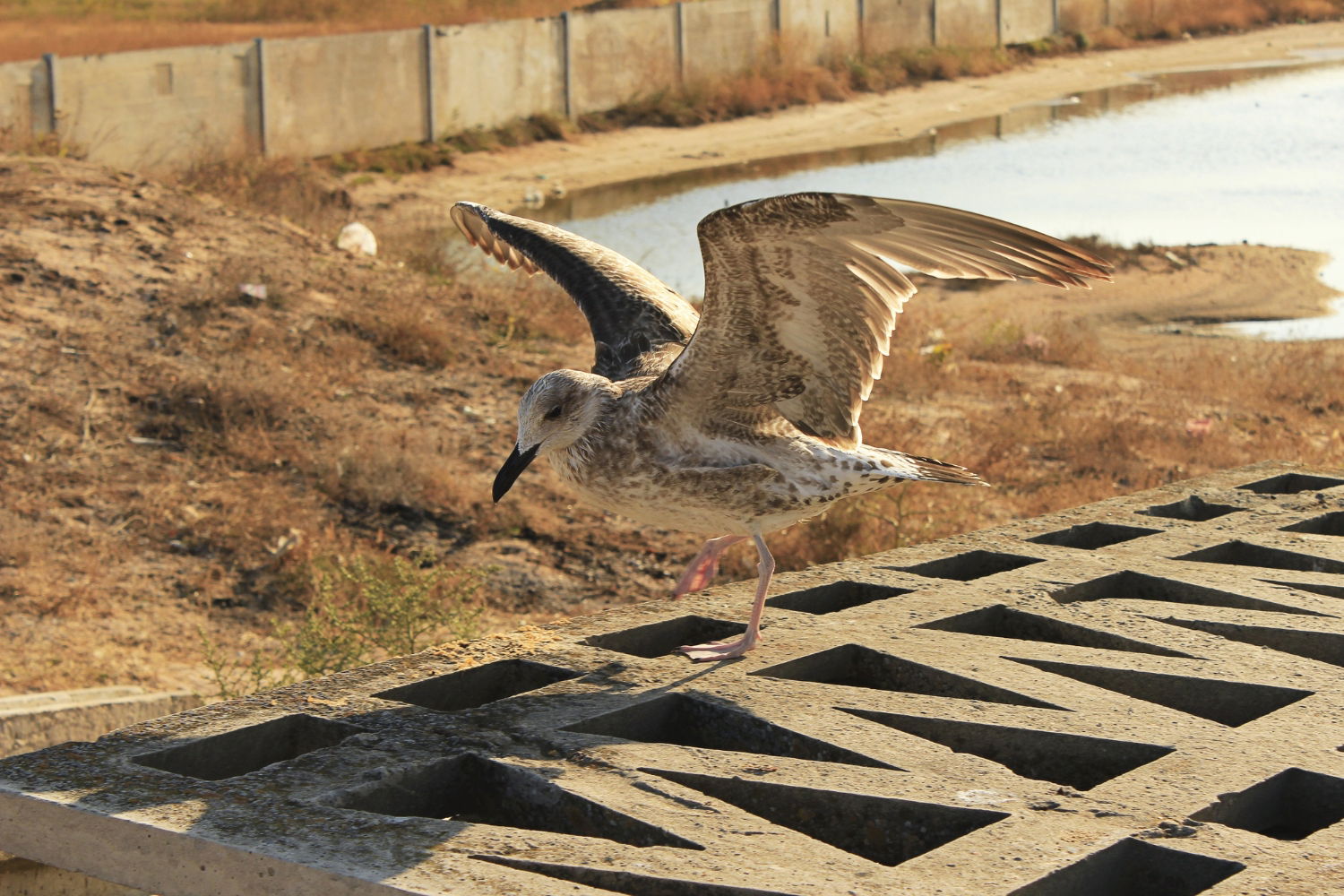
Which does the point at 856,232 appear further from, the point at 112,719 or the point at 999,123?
the point at 999,123

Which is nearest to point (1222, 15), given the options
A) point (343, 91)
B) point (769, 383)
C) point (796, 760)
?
point (343, 91)

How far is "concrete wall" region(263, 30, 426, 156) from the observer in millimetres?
24953

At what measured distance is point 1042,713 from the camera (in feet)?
14.7

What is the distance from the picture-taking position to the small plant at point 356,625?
22.7ft

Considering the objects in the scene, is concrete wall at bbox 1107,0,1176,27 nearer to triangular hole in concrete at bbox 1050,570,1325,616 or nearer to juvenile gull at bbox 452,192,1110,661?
triangular hole in concrete at bbox 1050,570,1325,616

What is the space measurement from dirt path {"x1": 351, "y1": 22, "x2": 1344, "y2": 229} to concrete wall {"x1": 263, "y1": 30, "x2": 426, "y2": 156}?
4.50 ft

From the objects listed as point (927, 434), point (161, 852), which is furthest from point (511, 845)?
point (927, 434)

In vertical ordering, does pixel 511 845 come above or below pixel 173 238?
below

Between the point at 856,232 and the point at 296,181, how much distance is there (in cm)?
1513

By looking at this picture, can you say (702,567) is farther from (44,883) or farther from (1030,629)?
(44,883)

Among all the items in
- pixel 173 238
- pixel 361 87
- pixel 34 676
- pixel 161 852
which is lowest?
pixel 34 676

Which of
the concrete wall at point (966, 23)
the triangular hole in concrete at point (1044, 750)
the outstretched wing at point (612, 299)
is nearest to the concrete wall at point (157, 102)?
the outstretched wing at point (612, 299)

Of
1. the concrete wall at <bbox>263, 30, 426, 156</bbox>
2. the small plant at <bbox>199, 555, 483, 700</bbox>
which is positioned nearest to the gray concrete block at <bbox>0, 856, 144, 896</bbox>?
the small plant at <bbox>199, 555, 483, 700</bbox>

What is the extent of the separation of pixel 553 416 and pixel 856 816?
1719 mm
